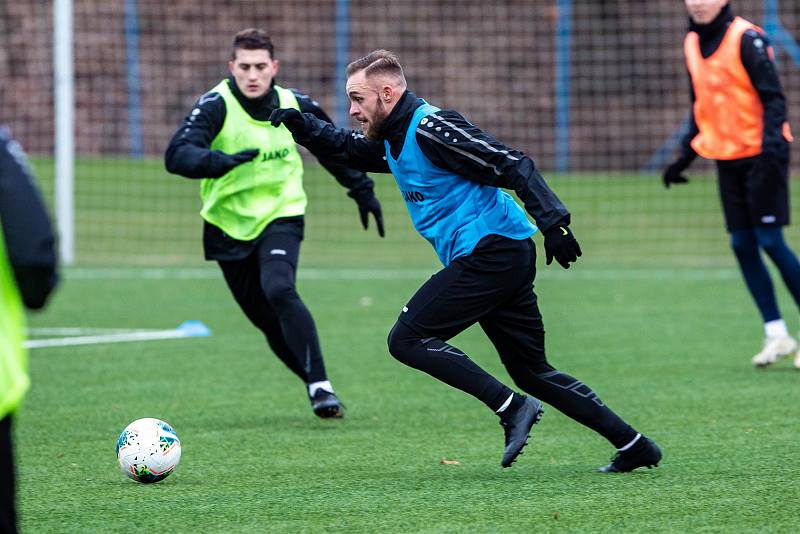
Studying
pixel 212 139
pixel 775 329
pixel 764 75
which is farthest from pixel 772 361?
pixel 212 139

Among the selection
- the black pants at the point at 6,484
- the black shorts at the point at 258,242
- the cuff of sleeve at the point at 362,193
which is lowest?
the black shorts at the point at 258,242

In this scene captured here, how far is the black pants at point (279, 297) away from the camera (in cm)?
661

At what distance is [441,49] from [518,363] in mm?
16699

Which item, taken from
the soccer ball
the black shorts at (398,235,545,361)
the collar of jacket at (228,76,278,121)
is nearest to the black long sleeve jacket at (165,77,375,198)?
the collar of jacket at (228,76,278,121)

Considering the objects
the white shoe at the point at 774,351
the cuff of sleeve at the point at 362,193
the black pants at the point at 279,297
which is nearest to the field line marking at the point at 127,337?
the black pants at the point at 279,297

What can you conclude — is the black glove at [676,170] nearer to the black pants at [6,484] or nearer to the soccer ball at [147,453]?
the soccer ball at [147,453]

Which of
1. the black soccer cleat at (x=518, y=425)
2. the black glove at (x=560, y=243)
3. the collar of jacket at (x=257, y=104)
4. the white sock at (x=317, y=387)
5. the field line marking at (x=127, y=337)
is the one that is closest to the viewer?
the black glove at (x=560, y=243)

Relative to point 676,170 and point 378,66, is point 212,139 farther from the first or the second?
point 676,170

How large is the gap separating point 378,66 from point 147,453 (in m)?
1.70

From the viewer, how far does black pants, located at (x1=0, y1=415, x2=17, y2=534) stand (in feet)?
10.1

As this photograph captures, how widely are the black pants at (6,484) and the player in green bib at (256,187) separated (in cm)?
356

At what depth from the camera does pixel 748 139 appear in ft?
26.7

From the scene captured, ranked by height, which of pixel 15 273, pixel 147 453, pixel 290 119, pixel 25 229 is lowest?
pixel 147 453

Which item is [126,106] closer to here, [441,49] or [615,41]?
[441,49]
